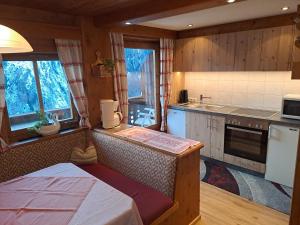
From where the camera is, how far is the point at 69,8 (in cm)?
225

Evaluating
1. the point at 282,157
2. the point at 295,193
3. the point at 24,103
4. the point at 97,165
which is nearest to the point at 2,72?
the point at 24,103

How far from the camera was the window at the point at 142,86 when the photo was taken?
3572mm

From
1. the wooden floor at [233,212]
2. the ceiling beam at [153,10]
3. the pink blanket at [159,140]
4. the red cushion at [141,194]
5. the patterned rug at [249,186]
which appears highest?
the ceiling beam at [153,10]

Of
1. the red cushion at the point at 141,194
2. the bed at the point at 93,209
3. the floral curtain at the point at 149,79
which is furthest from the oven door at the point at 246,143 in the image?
the bed at the point at 93,209

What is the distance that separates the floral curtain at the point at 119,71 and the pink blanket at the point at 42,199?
1488mm

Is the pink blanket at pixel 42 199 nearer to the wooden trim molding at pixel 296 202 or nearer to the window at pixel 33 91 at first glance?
the window at pixel 33 91

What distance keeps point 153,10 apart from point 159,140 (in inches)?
50.2

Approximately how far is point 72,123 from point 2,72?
0.99m

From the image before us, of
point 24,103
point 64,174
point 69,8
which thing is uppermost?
point 69,8

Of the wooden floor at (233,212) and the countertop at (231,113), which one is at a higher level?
the countertop at (231,113)

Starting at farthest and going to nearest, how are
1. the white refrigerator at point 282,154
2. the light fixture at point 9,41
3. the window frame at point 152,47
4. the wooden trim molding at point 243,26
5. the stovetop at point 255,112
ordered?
the window frame at point 152,47
the stovetop at point 255,112
the wooden trim molding at point 243,26
the white refrigerator at point 282,154
the light fixture at point 9,41

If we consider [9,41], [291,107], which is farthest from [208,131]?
[9,41]

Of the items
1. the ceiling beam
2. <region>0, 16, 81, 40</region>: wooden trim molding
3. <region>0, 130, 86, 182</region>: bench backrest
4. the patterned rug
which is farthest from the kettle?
the patterned rug

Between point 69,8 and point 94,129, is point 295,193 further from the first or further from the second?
point 69,8
